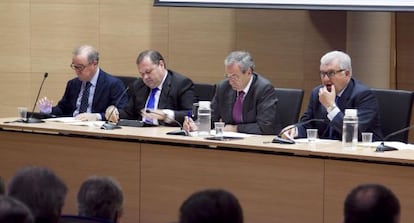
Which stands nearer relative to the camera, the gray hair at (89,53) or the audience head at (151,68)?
the audience head at (151,68)

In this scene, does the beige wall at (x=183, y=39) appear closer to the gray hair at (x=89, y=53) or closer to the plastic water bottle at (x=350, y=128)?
the gray hair at (x=89, y=53)

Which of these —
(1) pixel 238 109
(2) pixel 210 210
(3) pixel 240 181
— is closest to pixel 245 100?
(1) pixel 238 109

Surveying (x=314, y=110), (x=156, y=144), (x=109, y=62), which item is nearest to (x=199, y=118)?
(x=156, y=144)

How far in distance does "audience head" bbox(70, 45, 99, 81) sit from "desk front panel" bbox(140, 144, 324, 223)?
4.90 ft

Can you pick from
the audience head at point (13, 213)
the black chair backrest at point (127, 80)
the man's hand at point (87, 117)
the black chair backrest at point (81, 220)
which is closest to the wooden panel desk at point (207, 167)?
the man's hand at point (87, 117)

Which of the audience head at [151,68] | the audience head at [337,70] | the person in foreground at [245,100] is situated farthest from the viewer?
the audience head at [151,68]

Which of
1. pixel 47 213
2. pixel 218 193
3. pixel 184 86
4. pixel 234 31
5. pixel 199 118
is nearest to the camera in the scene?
pixel 218 193

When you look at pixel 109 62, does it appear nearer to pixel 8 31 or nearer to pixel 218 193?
pixel 8 31

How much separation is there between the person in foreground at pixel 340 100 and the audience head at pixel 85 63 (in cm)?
182

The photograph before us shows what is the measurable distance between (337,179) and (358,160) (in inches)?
6.1

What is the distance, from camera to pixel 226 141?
539 centimetres

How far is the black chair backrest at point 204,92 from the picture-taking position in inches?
264

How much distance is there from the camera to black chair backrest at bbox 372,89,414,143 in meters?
5.73

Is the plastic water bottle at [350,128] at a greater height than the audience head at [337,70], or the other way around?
the audience head at [337,70]
